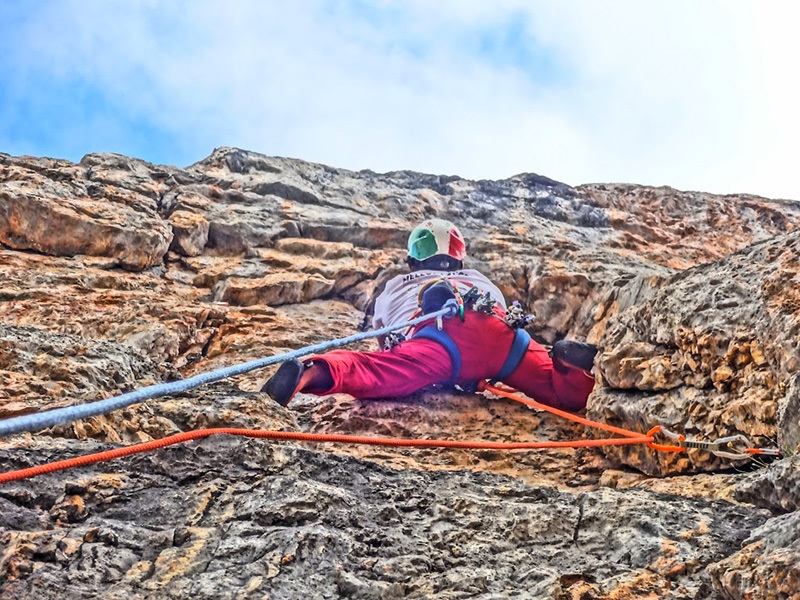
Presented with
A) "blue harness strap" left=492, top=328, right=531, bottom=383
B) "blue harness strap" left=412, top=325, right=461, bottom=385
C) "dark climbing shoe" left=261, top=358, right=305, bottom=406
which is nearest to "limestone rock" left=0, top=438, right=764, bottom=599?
"dark climbing shoe" left=261, top=358, right=305, bottom=406

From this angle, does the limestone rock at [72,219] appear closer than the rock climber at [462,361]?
No

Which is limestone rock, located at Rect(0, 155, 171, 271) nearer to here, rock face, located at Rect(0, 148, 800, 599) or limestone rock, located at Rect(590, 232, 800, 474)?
rock face, located at Rect(0, 148, 800, 599)

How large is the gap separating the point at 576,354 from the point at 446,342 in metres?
0.76

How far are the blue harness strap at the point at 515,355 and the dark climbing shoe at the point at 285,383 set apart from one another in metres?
1.38

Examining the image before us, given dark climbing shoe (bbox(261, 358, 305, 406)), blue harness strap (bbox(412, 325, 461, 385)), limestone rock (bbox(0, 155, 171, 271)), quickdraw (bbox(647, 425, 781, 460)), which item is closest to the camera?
quickdraw (bbox(647, 425, 781, 460))

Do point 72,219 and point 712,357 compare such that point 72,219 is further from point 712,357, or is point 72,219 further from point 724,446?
point 724,446

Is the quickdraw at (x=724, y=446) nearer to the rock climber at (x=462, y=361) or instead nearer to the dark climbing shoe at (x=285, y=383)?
the rock climber at (x=462, y=361)

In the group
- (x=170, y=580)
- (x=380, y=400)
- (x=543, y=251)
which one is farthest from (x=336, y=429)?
(x=543, y=251)

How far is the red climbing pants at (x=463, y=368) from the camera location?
11.3 ft

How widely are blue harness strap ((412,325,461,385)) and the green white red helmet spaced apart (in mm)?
1566

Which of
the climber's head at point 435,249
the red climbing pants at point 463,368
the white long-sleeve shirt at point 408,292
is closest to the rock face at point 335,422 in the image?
the red climbing pants at point 463,368

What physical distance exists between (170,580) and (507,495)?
1.06 metres

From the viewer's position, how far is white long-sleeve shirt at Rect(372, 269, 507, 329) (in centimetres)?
464

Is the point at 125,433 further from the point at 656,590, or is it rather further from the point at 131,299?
the point at 131,299
